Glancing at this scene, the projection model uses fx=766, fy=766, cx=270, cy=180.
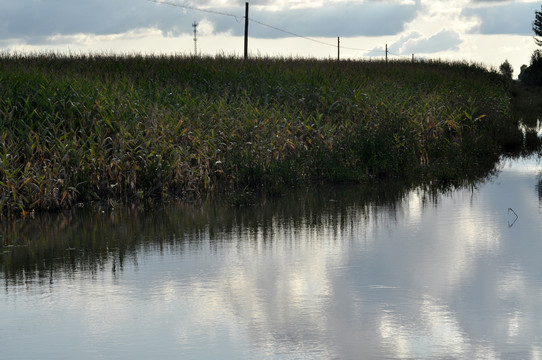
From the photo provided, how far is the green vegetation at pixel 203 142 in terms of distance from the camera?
49.3 ft

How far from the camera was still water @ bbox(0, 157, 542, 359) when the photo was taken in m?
6.52

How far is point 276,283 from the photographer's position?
8.63 meters

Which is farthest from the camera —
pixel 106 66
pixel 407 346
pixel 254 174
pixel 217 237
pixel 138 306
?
pixel 106 66

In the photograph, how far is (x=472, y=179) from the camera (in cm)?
1877

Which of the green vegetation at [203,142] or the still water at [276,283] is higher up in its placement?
the green vegetation at [203,142]

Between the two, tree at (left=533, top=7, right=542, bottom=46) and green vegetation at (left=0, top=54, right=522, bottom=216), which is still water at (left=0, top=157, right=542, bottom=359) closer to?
green vegetation at (left=0, top=54, right=522, bottom=216)

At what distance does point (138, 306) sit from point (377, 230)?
5.33 meters

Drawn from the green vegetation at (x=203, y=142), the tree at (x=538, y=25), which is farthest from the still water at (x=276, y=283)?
the tree at (x=538, y=25)

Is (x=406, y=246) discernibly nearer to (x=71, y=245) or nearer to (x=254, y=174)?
(x=71, y=245)

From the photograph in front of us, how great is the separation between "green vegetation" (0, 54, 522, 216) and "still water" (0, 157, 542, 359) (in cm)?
108

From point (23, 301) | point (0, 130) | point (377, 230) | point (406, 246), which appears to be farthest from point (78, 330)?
point (0, 130)

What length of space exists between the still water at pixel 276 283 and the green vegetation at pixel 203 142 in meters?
1.08

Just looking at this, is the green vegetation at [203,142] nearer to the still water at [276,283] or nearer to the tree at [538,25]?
the still water at [276,283]

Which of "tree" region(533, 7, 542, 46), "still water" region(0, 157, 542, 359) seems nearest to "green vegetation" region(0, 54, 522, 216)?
"still water" region(0, 157, 542, 359)
